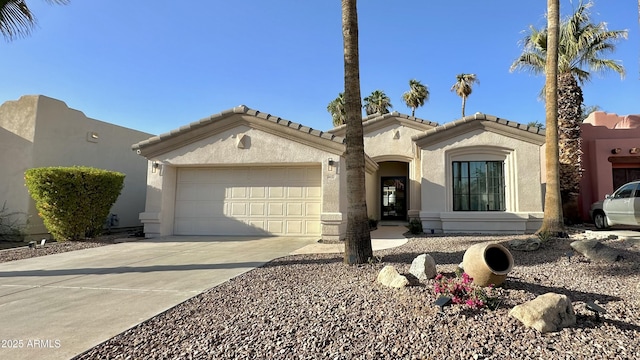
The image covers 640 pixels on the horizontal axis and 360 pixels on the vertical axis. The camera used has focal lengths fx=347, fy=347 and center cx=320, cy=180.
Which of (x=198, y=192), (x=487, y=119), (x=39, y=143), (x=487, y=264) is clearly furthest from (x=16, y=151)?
(x=487, y=119)

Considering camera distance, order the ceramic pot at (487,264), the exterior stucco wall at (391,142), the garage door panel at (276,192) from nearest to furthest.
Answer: the ceramic pot at (487,264), the garage door panel at (276,192), the exterior stucco wall at (391,142)

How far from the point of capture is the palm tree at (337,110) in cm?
3312

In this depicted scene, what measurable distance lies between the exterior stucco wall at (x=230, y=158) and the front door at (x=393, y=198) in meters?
9.14

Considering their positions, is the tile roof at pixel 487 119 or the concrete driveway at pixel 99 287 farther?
the tile roof at pixel 487 119

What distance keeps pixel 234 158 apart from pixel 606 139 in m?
16.0

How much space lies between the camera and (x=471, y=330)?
340cm

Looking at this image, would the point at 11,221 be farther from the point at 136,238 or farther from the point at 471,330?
the point at 471,330

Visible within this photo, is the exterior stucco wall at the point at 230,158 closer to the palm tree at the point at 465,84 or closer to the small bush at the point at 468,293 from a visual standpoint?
the small bush at the point at 468,293

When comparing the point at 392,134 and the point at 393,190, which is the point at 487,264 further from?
the point at 393,190

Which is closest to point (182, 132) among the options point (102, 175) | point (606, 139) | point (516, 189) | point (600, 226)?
point (102, 175)

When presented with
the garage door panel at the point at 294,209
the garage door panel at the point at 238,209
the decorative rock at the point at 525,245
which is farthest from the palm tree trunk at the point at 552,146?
the garage door panel at the point at 238,209

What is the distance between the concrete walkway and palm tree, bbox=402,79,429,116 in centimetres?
2354

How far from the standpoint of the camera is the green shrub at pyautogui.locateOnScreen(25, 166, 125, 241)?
1007cm

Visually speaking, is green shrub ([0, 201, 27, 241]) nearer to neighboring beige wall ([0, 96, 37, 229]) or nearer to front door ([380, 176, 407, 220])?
neighboring beige wall ([0, 96, 37, 229])
